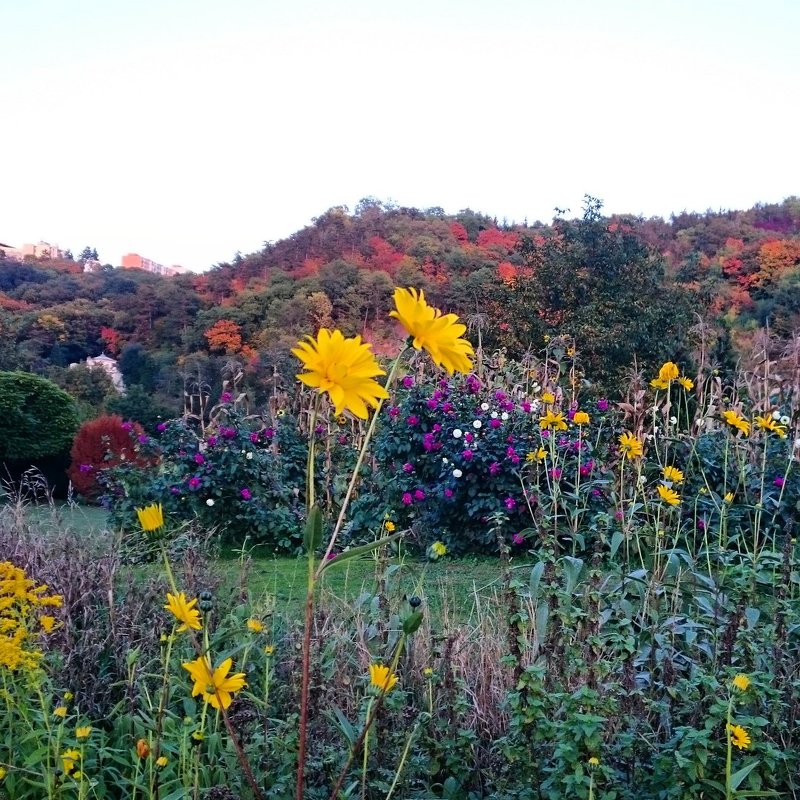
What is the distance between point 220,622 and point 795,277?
774 inches

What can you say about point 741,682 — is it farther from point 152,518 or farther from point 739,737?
point 152,518

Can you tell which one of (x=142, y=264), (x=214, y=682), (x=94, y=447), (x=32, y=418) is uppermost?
(x=142, y=264)

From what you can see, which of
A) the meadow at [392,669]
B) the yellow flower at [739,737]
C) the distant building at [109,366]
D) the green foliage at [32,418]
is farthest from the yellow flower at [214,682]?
the distant building at [109,366]

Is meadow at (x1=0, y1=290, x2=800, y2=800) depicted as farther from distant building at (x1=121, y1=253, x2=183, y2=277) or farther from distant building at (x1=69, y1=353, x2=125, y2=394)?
distant building at (x1=121, y1=253, x2=183, y2=277)

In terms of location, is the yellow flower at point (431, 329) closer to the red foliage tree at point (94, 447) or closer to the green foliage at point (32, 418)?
the red foliage tree at point (94, 447)

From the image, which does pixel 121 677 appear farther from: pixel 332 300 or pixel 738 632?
pixel 332 300

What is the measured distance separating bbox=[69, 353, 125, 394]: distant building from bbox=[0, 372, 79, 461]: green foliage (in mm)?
10248

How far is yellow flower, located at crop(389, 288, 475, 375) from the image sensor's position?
102cm

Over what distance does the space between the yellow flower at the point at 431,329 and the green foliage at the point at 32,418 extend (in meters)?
10.8

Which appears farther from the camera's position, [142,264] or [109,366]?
[142,264]

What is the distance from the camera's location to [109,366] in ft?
78.6

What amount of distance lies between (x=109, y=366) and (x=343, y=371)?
24.4 metres

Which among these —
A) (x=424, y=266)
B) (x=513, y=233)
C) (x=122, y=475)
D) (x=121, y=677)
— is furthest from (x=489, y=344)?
(x=513, y=233)

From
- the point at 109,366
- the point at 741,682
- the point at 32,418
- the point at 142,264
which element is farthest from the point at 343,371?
the point at 142,264
